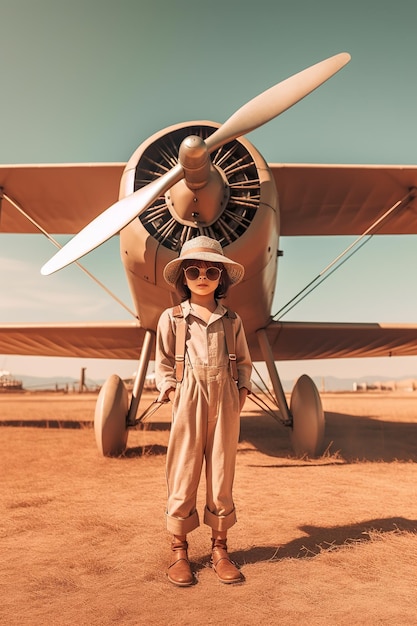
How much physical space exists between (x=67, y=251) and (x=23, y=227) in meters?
4.98

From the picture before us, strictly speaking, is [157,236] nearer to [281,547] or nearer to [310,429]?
[310,429]

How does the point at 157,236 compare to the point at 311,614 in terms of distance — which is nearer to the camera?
the point at 311,614

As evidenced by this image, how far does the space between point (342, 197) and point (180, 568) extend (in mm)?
6274

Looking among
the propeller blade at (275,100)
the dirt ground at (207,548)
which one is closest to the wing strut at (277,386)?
A: the dirt ground at (207,548)

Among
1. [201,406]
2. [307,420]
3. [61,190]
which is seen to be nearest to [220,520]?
[201,406]

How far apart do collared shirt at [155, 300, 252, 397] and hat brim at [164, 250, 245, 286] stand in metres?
0.20

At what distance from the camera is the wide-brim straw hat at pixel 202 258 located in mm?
2545

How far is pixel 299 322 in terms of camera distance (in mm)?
6977

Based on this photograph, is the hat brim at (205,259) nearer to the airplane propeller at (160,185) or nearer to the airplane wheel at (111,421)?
the airplane propeller at (160,185)

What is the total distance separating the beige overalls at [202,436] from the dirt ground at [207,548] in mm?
270

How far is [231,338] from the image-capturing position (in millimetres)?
2516

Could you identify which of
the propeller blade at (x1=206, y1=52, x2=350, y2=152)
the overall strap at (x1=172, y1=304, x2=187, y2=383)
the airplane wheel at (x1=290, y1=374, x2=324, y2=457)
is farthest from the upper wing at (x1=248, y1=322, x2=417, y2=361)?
the overall strap at (x1=172, y1=304, x2=187, y2=383)

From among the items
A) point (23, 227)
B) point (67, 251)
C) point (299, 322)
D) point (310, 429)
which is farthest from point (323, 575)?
point (23, 227)

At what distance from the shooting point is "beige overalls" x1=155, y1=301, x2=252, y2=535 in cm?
234
